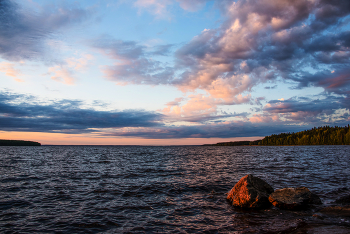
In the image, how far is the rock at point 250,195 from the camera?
44.0ft

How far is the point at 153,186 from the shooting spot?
20.0m

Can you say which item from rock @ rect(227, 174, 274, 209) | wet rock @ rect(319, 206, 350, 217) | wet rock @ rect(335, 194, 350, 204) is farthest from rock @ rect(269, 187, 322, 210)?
wet rock @ rect(335, 194, 350, 204)

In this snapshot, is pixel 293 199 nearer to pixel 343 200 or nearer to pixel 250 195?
pixel 250 195

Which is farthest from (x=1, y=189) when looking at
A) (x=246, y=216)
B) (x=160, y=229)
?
(x=246, y=216)

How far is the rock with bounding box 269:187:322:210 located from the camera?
12891mm

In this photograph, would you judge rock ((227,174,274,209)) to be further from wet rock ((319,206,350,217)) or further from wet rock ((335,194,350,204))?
wet rock ((335,194,350,204))

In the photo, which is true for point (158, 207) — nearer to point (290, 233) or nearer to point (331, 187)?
point (290, 233)

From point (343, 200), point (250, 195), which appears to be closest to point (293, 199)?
point (250, 195)

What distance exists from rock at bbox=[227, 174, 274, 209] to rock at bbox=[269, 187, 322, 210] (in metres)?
0.69

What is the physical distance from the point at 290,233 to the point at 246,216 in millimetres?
2924

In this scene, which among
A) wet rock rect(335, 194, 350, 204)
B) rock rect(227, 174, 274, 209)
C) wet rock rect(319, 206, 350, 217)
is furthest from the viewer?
wet rock rect(335, 194, 350, 204)

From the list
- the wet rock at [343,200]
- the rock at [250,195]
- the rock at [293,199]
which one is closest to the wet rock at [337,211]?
the rock at [293,199]

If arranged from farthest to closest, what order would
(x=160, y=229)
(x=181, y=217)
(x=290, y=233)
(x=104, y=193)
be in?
(x=104, y=193)
(x=181, y=217)
(x=160, y=229)
(x=290, y=233)

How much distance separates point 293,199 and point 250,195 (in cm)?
279
